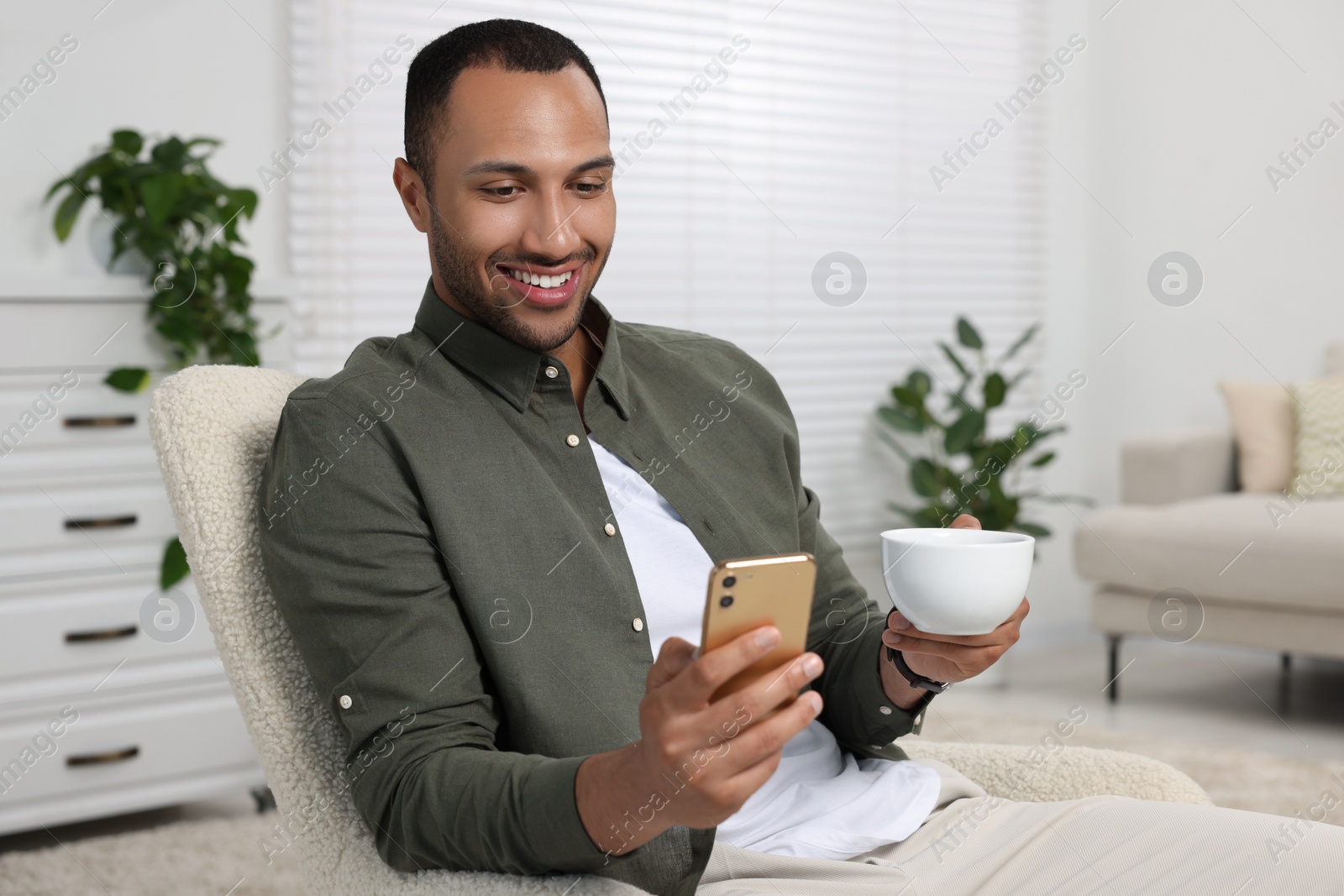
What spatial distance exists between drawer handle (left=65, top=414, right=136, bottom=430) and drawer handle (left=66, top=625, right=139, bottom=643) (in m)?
0.43

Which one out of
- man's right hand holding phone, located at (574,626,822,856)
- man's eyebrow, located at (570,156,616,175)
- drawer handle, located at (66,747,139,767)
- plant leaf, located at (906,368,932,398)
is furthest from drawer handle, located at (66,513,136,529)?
plant leaf, located at (906,368,932,398)

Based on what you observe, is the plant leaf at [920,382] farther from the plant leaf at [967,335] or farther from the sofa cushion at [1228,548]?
the sofa cushion at [1228,548]

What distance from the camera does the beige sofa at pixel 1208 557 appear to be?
332 centimetres

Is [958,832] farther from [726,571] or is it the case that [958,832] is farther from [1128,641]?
[1128,641]

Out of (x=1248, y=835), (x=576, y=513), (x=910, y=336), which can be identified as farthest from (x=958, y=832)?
(x=910, y=336)

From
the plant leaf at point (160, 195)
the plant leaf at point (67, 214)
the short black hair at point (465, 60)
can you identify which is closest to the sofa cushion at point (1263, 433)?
the plant leaf at point (160, 195)

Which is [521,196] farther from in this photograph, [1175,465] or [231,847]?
[1175,465]

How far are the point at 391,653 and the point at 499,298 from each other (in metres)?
0.39

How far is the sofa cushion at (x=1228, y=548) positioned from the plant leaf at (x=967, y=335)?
0.75 m

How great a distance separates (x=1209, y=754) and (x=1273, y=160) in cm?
222

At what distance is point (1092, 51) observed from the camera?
4.89m

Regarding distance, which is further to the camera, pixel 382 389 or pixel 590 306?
pixel 590 306

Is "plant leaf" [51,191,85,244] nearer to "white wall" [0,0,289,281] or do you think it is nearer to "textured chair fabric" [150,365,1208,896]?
"white wall" [0,0,289,281]

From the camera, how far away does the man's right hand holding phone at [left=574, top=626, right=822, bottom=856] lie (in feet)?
2.48
